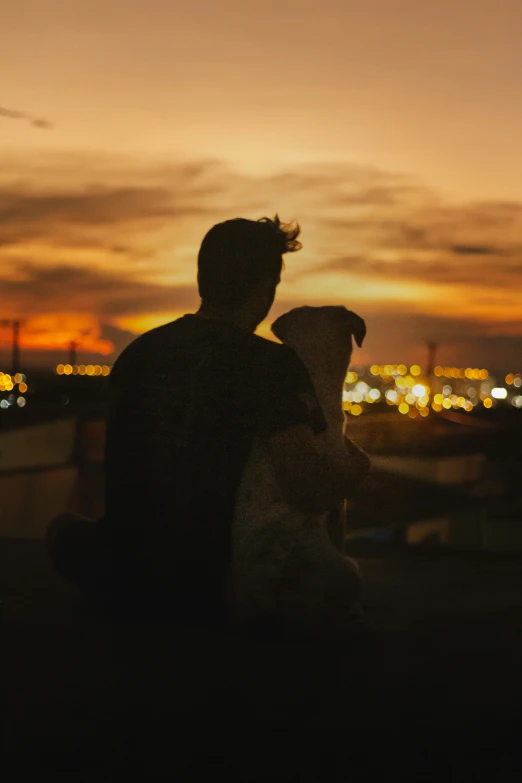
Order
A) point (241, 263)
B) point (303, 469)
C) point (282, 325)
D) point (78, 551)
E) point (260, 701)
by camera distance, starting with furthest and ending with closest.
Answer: point (78, 551) < point (282, 325) < point (241, 263) < point (303, 469) < point (260, 701)

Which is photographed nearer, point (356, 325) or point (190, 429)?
point (190, 429)

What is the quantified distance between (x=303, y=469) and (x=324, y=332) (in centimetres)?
54

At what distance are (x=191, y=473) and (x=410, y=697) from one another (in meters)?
1.12

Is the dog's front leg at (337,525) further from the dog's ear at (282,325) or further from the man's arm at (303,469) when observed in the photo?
the dog's ear at (282,325)

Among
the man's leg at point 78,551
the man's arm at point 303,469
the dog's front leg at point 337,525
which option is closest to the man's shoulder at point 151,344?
the man's arm at point 303,469

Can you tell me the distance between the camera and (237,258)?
4.27 metres

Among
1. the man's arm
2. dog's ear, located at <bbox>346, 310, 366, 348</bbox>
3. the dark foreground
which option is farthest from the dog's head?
the dark foreground

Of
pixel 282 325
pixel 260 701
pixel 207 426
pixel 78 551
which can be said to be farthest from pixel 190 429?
pixel 260 701

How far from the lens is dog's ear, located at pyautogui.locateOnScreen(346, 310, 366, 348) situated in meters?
4.31

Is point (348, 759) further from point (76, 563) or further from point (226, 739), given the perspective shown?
point (76, 563)

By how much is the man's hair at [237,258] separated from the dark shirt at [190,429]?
5.0 inches

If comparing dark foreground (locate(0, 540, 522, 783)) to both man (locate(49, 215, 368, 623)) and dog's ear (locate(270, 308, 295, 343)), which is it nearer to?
man (locate(49, 215, 368, 623))

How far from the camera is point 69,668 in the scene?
4.09 metres

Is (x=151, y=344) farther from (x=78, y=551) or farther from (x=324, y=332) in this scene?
(x=78, y=551)
